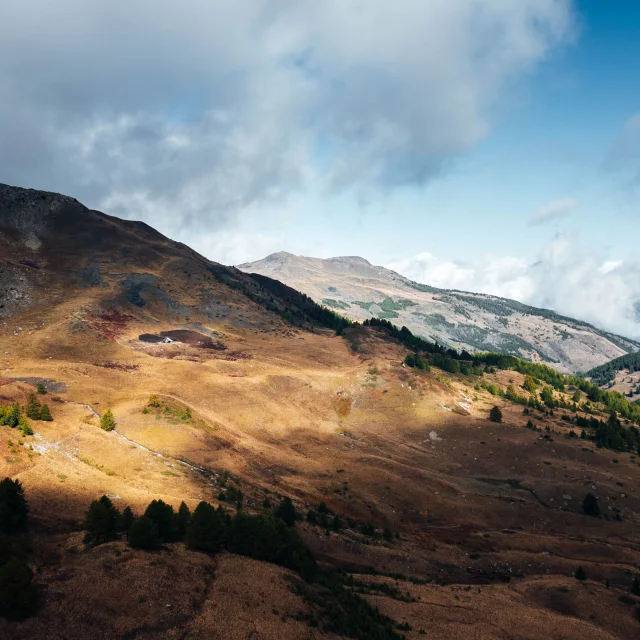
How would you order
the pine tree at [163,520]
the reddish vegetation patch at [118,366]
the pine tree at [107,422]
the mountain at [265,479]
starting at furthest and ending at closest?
1. the reddish vegetation patch at [118,366]
2. the pine tree at [107,422]
3. the pine tree at [163,520]
4. the mountain at [265,479]

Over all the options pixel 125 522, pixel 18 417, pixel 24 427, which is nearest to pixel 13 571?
pixel 125 522

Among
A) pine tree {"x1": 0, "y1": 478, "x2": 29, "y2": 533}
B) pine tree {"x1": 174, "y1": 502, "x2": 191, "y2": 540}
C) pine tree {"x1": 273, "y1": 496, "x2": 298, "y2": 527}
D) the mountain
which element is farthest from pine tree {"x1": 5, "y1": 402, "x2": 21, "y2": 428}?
pine tree {"x1": 273, "y1": 496, "x2": 298, "y2": 527}

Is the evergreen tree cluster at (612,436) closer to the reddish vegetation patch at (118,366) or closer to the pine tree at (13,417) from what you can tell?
the reddish vegetation patch at (118,366)

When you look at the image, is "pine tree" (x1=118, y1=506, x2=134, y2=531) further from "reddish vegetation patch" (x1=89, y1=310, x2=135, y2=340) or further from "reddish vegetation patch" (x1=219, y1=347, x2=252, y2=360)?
"reddish vegetation patch" (x1=89, y1=310, x2=135, y2=340)

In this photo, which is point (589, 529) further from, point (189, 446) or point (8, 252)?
point (8, 252)

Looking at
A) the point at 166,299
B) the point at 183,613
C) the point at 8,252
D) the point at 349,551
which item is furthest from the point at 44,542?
the point at 8,252

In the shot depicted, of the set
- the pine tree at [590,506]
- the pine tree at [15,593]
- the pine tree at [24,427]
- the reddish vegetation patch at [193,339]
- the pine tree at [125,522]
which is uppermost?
the reddish vegetation patch at [193,339]

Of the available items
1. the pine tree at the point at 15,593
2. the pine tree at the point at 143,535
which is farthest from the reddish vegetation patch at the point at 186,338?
the pine tree at the point at 15,593
